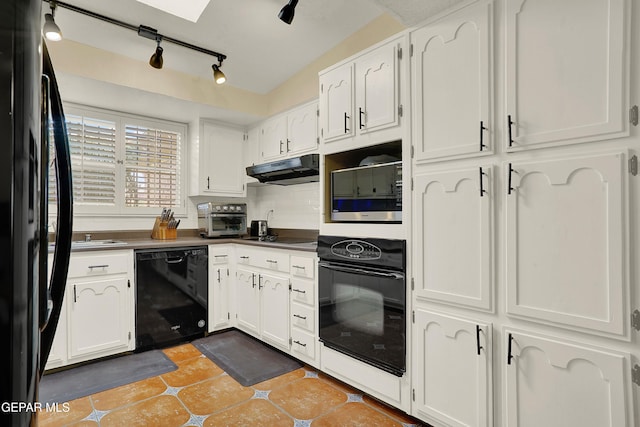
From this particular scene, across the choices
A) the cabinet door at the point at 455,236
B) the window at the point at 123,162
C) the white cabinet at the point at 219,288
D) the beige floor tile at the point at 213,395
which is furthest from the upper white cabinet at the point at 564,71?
the window at the point at 123,162

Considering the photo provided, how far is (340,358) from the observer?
2.28m

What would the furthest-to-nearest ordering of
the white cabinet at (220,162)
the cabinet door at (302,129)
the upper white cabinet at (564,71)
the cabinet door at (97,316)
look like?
the white cabinet at (220,162), the cabinet door at (302,129), the cabinet door at (97,316), the upper white cabinet at (564,71)

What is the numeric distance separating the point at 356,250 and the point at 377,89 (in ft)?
3.26

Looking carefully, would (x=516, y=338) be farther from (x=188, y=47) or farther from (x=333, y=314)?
(x=188, y=47)

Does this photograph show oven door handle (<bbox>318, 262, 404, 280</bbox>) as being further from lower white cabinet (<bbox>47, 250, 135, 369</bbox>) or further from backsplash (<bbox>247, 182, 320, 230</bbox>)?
lower white cabinet (<bbox>47, 250, 135, 369</bbox>)

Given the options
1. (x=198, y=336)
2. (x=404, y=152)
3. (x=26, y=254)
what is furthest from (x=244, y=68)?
(x=26, y=254)

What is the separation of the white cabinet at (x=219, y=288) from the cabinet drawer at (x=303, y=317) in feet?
3.12

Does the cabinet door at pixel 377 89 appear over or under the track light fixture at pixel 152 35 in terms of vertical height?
under

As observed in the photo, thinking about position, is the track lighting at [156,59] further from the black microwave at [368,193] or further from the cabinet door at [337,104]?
the black microwave at [368,193]

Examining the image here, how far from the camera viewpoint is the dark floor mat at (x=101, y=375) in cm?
223

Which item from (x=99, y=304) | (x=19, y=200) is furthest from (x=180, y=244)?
(x=19, y=200)

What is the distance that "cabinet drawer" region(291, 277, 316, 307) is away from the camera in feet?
8.19

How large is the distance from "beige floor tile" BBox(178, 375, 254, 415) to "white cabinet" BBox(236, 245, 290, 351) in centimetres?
53

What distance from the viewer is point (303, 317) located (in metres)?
2.56
